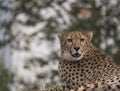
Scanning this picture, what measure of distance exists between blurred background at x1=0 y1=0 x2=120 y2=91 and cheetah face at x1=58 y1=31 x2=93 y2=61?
7007mm

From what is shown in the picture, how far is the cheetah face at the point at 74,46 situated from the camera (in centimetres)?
912

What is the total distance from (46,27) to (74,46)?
8184mm

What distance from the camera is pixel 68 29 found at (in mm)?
16906

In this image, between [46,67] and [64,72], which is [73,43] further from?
[46,67]

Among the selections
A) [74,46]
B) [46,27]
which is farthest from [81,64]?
[46,27]

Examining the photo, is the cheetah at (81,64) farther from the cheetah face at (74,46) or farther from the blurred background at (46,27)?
the blurred background at (46,27)

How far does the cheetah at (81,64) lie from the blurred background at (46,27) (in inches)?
275

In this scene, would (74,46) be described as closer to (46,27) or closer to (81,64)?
(81,64)

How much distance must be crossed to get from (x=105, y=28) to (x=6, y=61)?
12.1 ft

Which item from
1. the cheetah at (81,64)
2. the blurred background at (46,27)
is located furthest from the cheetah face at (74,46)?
the blurred background at (46,27)

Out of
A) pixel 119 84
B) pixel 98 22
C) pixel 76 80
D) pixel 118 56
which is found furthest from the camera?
pixel 98 22

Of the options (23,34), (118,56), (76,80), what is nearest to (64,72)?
(76,80)

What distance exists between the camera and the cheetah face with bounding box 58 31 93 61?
29.9 ft

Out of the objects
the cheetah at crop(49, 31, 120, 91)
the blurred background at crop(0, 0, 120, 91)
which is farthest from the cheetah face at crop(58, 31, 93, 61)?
the blurred background at crop(0, 0, 120, 91)
